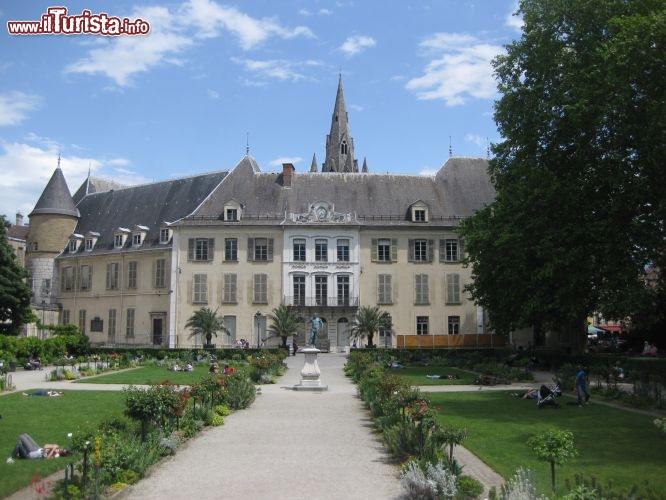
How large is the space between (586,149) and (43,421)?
16.9 meters

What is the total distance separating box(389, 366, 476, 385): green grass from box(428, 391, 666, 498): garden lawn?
4.68 meters

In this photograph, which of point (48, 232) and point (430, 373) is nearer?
point (430, 373)

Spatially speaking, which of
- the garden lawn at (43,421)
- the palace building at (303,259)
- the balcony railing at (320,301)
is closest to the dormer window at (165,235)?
the palace building at (303,259)

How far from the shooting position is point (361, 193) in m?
48.2

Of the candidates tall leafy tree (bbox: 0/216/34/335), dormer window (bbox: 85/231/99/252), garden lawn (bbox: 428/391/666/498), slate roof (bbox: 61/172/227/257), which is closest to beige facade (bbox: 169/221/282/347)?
slate roof (bbox: 61/172/227/257)

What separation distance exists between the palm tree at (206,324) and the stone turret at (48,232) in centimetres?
1527

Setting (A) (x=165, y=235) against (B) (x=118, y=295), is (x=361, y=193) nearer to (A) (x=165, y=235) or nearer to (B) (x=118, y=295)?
(A) (x=165, y=235)

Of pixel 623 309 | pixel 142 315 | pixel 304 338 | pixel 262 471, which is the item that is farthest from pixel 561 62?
pixel 142 315

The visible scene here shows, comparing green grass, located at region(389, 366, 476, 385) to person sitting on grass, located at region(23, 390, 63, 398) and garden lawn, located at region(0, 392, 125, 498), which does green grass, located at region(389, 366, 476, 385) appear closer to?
garden lawn, located at region(0, 392, 125, 498)

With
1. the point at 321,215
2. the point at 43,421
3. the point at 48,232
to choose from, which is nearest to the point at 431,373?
the point at 43,421

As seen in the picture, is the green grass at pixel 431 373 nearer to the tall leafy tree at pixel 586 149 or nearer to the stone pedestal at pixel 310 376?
the stone pedestal at pixel 310 376

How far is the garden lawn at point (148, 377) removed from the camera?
79.5 ft

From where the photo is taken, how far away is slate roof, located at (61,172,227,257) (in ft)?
161

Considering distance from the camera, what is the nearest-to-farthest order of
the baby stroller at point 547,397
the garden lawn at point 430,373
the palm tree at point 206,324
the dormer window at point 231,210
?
1. the baby stroller at point 547,397
2. the garden lawn at point 430,373
3. the palm tree at point 206,324
4. the dormer window at point 231,210
